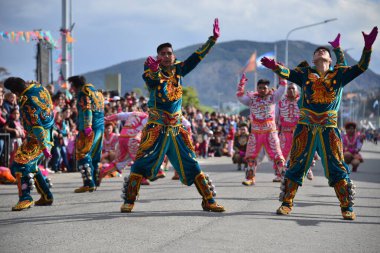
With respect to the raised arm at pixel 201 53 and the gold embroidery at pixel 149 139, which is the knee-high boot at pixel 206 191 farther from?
the raised arm at pixel 201 53

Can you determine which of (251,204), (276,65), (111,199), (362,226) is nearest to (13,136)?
(111,199)

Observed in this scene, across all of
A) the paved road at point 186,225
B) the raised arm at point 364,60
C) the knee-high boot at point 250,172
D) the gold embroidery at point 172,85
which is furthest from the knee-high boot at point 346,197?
the knee-high boot at point 250,172

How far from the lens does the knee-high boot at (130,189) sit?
7.33 m

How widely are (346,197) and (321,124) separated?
3.02 ft

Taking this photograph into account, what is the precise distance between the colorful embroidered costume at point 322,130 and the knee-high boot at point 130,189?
5.88 ft

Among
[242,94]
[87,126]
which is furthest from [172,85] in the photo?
[242,94]

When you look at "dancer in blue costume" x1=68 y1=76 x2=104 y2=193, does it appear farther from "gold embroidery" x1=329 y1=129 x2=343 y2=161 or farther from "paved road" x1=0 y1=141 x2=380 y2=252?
"gold embroidery" x1=329 y1=129 x2=343 y2=161

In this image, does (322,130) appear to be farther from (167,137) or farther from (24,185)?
(24,185)

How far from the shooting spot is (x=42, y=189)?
823 cm

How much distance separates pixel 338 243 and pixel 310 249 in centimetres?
45

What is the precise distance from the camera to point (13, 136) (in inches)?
518

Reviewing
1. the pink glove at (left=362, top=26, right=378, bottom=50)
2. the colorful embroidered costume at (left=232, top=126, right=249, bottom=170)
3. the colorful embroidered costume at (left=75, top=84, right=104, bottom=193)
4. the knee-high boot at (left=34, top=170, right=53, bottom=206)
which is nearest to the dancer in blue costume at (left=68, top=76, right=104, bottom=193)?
the colorful embroidered costume at (left=75, top=84, right=104, bottom=193)

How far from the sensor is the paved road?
17.6 ft

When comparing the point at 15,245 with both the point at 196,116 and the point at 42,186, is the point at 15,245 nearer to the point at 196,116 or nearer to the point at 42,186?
the point at 42,186
